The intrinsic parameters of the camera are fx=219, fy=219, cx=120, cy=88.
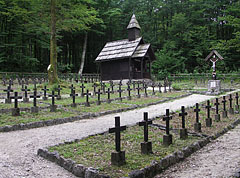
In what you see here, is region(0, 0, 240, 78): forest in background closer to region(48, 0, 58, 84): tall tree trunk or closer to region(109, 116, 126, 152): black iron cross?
region(48, 0, 58, 84): tall tree trunk

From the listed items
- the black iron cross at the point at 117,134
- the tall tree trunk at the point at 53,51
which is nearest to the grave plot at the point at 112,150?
the black iron cross at the point at 117,134

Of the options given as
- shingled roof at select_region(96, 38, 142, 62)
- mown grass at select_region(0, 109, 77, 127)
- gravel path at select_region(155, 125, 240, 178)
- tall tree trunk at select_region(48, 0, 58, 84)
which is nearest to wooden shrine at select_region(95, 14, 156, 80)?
shingled roof at select_region(96, 38, 142, 62)

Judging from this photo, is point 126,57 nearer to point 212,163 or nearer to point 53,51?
point 53,51

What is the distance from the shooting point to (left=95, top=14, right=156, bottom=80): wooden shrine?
2525cm

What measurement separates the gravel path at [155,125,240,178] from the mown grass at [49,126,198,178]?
0.36 m

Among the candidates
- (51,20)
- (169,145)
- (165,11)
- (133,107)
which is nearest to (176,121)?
(169,145)

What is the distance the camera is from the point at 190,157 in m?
4.78

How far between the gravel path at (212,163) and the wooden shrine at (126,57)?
1967 centimetres

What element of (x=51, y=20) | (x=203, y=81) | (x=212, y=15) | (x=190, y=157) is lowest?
(x=190, y=157)

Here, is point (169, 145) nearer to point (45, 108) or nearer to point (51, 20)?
point (45, 108)

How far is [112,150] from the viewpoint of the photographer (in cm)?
465

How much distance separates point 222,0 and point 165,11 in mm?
10250

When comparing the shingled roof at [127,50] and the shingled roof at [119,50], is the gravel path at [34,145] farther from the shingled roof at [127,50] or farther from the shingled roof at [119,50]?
the shingled roof at [119,50]

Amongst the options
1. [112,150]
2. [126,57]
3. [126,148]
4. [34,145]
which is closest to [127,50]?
[126,57]
